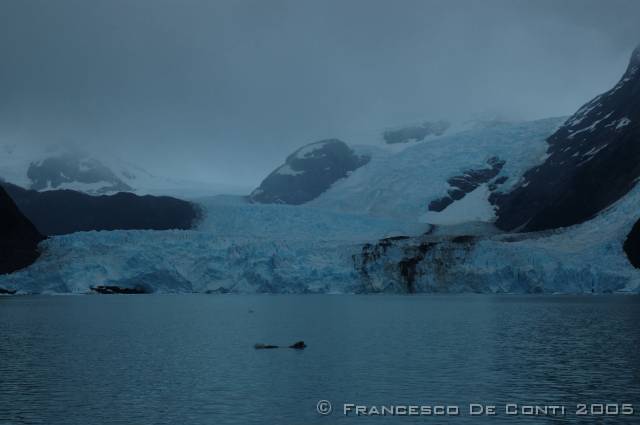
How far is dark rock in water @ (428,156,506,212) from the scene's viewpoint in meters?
121

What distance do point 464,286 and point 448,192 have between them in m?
50.9

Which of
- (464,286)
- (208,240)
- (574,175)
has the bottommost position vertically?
(464,286)

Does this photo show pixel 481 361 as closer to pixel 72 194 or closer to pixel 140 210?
pixel 140 210

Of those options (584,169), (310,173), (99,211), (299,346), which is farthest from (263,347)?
(310,173)

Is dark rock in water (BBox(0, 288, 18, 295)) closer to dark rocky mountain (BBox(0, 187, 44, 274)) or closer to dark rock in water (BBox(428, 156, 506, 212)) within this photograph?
dark rocky mountain (BBox(0, 187, 44, 274))

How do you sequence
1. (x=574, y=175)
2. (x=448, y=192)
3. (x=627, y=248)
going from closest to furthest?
(x=627, y=248) → (x=574, y=175) → (x=448, y=192)

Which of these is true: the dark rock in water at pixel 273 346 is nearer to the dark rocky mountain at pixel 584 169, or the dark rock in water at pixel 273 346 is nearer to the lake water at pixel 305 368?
the lake water at pixel 305 368

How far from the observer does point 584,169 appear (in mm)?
102250

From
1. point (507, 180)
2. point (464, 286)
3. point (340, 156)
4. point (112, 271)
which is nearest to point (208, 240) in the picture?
point (112, 271)

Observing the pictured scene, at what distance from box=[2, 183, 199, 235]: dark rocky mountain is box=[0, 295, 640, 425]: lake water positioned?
214ft

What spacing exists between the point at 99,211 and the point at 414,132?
91.8 m

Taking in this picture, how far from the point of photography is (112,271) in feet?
228

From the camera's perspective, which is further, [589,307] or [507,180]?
[507,180]

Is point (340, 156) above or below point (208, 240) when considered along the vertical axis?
above
